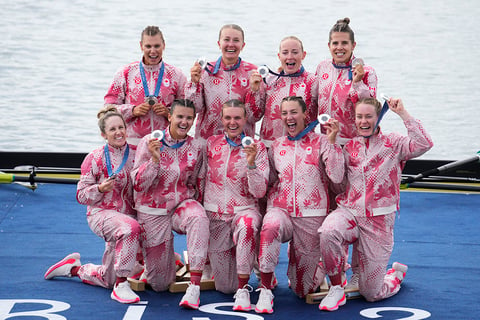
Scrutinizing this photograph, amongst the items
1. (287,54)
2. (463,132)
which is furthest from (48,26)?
(287,54)

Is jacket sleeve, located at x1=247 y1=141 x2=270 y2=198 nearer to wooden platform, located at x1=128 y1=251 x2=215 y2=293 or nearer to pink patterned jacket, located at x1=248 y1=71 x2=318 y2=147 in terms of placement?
pink patterned jacket, located at x1=248 y1=71 x2=318 y2=147

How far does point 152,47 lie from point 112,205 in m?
0.93

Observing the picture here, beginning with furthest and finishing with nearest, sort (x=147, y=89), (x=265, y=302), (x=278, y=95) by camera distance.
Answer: (x=147, y=89)
(x=278, y=95)
(x=265, y=302)

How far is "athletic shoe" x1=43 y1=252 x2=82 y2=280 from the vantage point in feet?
16.2

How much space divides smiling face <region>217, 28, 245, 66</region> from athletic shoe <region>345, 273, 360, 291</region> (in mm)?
1385

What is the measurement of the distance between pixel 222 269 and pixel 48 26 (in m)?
8.06

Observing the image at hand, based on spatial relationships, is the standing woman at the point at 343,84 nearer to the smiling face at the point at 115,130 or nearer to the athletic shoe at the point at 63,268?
the smiling face at the point at 115,130

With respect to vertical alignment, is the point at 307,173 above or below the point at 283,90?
below

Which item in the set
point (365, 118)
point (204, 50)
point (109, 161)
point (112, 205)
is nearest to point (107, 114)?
point (109, 161)

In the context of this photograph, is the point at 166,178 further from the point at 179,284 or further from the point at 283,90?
the point at 283,90

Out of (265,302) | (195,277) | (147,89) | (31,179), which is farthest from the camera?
(31,179)

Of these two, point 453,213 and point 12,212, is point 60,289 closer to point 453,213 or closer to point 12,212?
point 12,212

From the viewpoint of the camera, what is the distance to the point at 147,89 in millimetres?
5035

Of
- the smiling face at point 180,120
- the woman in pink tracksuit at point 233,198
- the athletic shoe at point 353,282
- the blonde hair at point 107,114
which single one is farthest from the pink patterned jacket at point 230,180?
the athletic shoe at point 353,282
